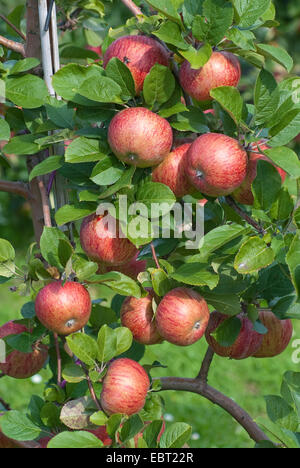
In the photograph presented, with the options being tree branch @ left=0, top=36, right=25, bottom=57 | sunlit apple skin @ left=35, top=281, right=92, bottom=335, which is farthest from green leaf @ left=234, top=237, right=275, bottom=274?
tree branch @ left=0, top=36, right=25, bottom=57

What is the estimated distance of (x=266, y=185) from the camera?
954 millimetres

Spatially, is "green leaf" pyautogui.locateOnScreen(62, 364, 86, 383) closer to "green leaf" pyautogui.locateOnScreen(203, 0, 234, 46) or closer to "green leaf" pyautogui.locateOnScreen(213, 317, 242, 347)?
"green leaf" pyautogui.locateOnScreen(213, 317, 242, 347)

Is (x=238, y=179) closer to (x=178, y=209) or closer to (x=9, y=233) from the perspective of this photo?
(x=178, y=209)

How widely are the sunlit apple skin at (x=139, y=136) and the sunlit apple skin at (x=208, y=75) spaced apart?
0.23 ft

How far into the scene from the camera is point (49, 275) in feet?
3.36

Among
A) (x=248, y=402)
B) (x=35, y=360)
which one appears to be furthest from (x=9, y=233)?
(x=35, y=360)

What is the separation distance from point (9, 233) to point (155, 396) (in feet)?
12.0

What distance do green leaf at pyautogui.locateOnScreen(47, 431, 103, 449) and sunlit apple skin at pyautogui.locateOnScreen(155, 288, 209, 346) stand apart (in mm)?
203

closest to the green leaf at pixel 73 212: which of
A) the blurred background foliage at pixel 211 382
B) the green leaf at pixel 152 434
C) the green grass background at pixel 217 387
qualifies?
the green leaf at pixel 152 434

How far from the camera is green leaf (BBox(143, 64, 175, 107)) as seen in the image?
0.93 meters

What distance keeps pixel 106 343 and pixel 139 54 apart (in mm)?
468

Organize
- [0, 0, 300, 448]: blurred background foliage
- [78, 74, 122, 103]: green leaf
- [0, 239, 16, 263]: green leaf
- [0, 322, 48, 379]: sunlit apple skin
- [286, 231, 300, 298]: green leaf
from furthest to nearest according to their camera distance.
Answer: [0, 0, 300, 448]: blurred background foliage < [0, 322, 48, 379]: sunlit apple skin < [0, 239, 16, 263]: green leaf < [78, 74, 122, 103]: green leaf < [286, 231, 300, 298]: green leaf

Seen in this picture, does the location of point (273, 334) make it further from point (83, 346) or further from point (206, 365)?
point (83, 346)

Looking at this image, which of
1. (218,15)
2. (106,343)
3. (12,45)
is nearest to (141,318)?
(106,343)
